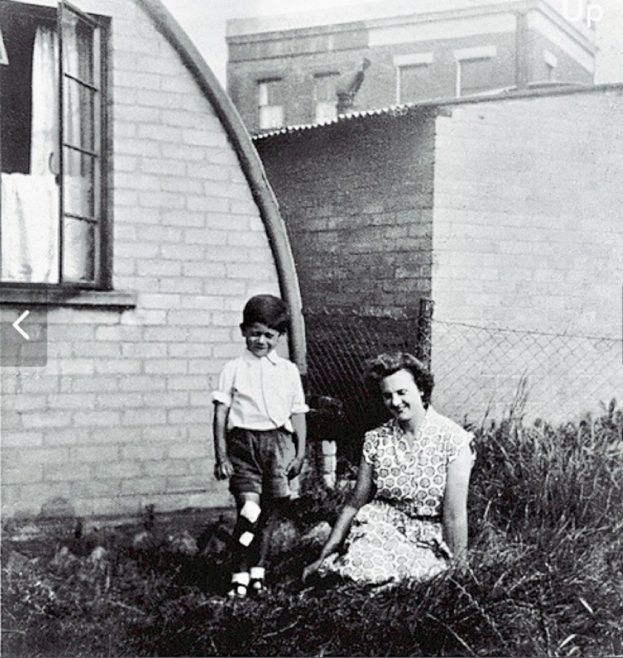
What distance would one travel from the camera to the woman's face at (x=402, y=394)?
3869 millimetres

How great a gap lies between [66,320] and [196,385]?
0.84 m

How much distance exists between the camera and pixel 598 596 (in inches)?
157

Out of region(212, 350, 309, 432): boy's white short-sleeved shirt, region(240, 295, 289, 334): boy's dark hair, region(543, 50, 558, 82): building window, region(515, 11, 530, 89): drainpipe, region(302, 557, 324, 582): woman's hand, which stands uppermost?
region(543, 50, 558, 82): building window

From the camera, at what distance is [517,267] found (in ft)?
22.4

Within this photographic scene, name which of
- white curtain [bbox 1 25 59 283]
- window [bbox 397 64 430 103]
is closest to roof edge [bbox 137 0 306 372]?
white curtain [bbox 1 25 59 283]

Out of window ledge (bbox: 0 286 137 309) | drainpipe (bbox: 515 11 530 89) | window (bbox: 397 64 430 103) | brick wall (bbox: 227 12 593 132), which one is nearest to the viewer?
window ledge (bbox: 0 286 137 309)

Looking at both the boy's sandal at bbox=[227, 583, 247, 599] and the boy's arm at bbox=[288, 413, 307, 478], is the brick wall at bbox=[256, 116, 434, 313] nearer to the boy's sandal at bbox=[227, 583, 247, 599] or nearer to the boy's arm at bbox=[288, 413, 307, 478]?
the boy's arm at bbox=[288, 413, 307, 478]

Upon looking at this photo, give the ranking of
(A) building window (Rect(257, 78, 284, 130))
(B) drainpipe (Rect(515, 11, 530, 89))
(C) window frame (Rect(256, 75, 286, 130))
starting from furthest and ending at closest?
(A) building window (Rect(257, 78, 284, 130)) < (C) window frame (Rect(256, 75, 286, 130)) < (B) drainpipe (Rect(515, 11, 530, 89))

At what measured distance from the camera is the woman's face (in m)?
3.87

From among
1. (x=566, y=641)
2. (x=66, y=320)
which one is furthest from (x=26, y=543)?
(x=566, y=641)

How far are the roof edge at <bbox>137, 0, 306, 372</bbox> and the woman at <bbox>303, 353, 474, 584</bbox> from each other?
1719mm

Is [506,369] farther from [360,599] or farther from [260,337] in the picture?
[360,599]

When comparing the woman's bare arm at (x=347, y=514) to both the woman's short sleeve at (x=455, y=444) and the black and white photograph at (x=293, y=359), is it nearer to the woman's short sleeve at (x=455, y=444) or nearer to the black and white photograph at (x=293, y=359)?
the black and white photograph at (x=293, y=359)

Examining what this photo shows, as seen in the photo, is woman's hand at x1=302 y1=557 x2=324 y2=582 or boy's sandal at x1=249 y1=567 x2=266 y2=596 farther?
boy's sandal at x1=249 y1=567 x2=266 y2=596
